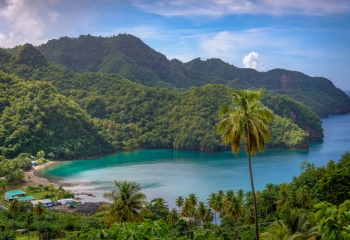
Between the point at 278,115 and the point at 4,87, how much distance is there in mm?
70094

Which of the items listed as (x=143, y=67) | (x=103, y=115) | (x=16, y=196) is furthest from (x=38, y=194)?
(x=143, y=67)

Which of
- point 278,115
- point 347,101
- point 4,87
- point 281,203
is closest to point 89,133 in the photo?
point 4,87

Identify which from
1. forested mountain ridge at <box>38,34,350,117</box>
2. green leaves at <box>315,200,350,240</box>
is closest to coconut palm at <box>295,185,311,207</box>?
green leaves at <box>315,200,350,240</box>

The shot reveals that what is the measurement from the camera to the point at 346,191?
19500 millimetres

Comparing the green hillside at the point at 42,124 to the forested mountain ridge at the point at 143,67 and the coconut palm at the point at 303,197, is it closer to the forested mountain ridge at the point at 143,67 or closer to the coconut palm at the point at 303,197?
the coconut palm at the point at 303,197

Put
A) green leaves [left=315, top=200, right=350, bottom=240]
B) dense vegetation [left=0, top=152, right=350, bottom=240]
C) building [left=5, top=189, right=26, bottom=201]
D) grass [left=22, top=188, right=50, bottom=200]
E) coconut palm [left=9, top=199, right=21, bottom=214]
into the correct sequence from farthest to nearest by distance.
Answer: grass [left=22, top=188, right=50, bottom=200]
building [left=5, top=189, right=26, bottom=201]
coconut palm [left=9, top=199, right=21, bottom=214]
dense vegetation [left=0, top=152, right=350, bottom=240]
green leaves [left=315, top=200, right=350, bottom=240]

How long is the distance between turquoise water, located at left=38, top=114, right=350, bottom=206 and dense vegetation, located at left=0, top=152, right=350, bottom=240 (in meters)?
13.3

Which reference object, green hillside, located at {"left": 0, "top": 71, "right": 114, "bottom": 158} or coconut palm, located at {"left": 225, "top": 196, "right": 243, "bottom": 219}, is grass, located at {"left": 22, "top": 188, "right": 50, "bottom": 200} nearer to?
green hillside, located at {"left": 0, "top": 71, "right": 114, "bottom": 158}

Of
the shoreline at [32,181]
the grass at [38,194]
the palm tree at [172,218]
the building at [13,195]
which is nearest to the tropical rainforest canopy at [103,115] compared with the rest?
the shoreline at [32,181]

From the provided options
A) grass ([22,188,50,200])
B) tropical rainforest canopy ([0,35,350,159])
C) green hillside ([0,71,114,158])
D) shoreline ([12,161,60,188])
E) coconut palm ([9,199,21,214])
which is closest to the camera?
coconut palm ([9,199,21,214])

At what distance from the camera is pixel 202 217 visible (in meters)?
30.0

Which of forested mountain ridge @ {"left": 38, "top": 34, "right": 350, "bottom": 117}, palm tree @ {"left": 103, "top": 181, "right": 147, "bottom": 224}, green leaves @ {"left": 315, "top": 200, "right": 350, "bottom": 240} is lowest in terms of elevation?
palm tree @ {"left": 103, "top": 181, "right": 147, "bottom": 224}

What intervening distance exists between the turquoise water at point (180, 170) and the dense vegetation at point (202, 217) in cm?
1329

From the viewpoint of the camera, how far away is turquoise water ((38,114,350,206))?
49719 mm
